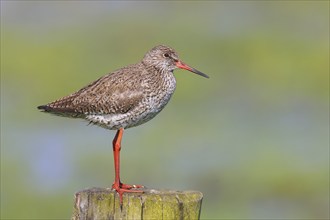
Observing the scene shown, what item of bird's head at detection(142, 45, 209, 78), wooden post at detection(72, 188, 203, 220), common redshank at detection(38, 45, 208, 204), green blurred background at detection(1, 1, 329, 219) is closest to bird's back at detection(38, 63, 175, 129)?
common redshank at detection(38, 45, 208, 204)

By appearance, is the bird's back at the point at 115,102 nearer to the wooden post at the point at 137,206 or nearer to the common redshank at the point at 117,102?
the common redshank at the point at 117,102

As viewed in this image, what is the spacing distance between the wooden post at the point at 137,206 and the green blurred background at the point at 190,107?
24.8 ft

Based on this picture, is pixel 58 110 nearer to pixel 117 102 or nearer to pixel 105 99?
pixel 105 99

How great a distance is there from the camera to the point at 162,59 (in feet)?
30.8

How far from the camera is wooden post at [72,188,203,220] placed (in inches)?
253

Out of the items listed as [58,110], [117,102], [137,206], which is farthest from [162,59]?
[137,206]

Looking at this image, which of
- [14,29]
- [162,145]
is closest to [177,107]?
[162,145]

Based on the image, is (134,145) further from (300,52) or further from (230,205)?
(300,52)

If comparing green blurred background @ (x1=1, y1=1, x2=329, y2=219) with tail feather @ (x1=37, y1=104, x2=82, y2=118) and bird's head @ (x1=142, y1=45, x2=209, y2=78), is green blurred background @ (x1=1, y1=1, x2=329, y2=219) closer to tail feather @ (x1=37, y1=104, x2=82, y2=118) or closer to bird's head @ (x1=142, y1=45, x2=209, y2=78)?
bird's head @ (x1=142, y1=45, x2=209, y2=78)

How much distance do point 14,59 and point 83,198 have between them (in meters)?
15.7

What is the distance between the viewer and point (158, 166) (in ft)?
52.4

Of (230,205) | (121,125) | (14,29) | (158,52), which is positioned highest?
(14,29)

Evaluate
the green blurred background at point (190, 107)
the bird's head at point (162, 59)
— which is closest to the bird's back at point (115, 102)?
the bird's head at point (162, 59)

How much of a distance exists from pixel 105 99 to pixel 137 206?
7.95 ft
